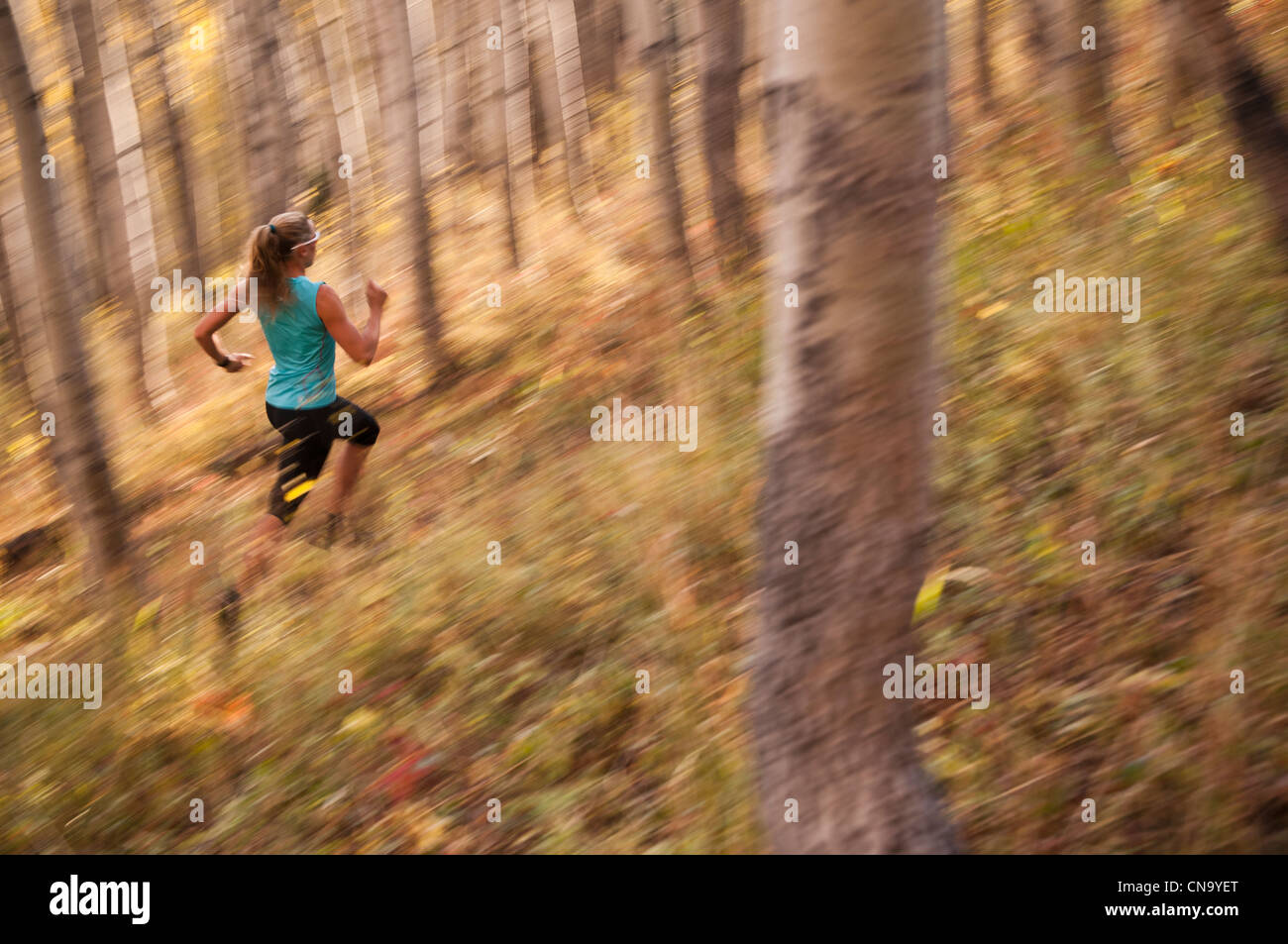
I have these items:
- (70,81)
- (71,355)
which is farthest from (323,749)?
(70,81)

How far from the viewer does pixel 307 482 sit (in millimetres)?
5191

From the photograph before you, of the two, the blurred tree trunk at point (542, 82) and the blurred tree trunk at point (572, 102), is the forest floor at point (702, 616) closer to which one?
the blurred tree trunk at point (572, 102)

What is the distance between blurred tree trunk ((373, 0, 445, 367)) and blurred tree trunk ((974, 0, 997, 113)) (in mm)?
5223

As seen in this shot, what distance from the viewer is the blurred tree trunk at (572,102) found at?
9.15m

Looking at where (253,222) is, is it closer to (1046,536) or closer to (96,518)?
(96,518)

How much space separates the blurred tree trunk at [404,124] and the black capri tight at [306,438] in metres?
2.68

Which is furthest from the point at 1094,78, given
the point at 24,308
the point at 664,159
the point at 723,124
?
the point at 24,308

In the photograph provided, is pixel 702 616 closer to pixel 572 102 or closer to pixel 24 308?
pixel 24 308

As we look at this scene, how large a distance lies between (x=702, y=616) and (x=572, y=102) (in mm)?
7332

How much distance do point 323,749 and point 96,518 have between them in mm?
1820

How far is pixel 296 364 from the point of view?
504 cm

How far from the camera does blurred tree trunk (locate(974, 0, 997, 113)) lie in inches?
360

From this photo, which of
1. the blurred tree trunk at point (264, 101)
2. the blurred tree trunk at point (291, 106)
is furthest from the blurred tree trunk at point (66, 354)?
the blurred tree trunk at point (291, 106)

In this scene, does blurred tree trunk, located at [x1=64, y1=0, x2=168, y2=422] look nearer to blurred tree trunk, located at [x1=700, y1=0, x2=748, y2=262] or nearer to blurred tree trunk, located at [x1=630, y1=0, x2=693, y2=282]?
blurred tree trunk, located at [x1=630, y1=0, x2=693, y2=282]
